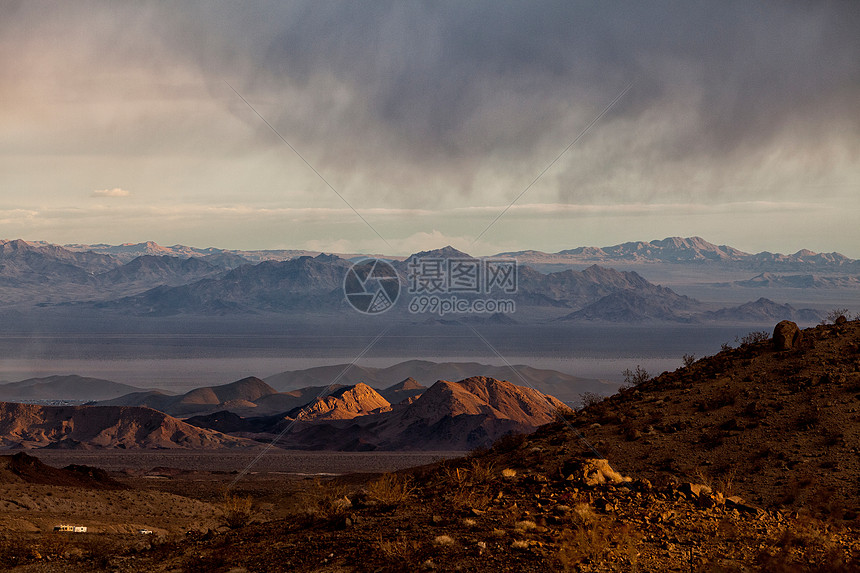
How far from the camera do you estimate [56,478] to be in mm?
51375

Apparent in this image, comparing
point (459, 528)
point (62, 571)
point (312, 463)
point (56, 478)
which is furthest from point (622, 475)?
point (312, 463)

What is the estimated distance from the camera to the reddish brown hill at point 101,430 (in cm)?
12988

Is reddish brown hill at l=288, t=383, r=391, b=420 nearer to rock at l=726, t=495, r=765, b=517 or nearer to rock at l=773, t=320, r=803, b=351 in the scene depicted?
rock at l=773, t=320, r=803, b=351

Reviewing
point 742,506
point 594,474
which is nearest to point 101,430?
point 594,474

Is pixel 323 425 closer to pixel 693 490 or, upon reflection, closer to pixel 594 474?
pixel 594 474

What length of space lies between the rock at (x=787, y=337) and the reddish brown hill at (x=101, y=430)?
12041 cm

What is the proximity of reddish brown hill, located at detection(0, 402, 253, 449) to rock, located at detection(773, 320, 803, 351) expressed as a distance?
395ft

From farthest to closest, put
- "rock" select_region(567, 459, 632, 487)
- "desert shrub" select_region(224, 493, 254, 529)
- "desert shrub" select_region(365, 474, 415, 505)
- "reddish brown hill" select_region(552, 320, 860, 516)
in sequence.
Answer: "desert shrub" select_region(224, 493, 254, 529), "desert shrub" select_region(365, 474, 415, 505), "reddish brown hill" select_region(552, 320, 860, 516), "rock" select_region(567, 459, 632, 487)

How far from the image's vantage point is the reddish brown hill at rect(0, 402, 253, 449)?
129875mm

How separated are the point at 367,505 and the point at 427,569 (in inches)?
162

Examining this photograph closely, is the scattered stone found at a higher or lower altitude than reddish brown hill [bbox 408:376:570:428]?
higher

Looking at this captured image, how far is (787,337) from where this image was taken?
22859 mm

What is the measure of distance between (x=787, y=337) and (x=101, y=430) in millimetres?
134700

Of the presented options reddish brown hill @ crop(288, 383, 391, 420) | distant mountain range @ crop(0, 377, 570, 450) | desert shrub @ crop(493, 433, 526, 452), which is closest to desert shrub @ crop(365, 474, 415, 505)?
desert shrub @ crop(493, 433, 526, 452)
